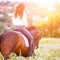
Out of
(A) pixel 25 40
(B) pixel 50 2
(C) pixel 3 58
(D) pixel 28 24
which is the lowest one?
(C) pixel 3 58

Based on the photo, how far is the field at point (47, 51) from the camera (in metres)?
1.52

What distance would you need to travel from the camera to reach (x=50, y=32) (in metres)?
1.57

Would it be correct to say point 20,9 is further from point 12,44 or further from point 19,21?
point 12,44

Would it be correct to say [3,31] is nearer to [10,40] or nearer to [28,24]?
[10,40]

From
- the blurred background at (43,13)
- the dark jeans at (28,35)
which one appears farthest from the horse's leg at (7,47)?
the blurred background at (43,13)

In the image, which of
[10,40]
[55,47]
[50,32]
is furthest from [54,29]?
[10,40]

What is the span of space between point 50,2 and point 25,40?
15.5 inches

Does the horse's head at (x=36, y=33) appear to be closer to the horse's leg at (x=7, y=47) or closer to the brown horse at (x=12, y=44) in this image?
the brown horse at (x=12, y=44)

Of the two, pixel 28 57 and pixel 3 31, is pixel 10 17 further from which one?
pixel 28 57

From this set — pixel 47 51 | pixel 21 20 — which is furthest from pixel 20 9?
pixel 47 51

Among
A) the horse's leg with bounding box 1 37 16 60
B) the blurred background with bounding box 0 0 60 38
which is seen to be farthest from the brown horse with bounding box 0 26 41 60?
the blurred background with bounding box 0 0 60 38

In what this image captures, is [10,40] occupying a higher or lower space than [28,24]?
lower

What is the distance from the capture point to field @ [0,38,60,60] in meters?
1.52

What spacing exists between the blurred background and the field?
0.17 ft
